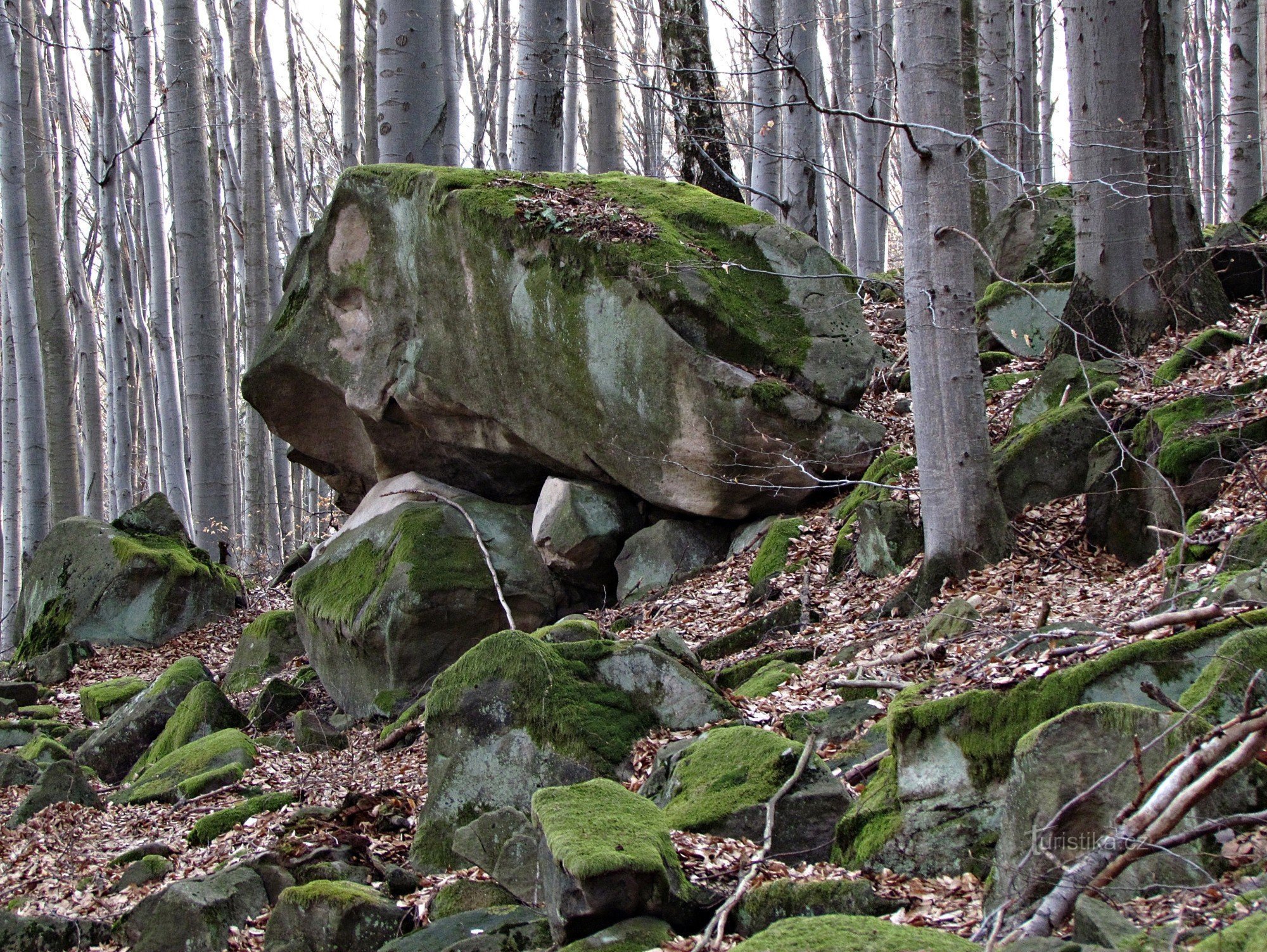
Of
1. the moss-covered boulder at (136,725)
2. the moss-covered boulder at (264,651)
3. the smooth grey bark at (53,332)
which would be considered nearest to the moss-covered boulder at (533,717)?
the moss-covered boulder at (136,725)

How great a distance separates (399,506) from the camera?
9.79 m

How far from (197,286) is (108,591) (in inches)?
151

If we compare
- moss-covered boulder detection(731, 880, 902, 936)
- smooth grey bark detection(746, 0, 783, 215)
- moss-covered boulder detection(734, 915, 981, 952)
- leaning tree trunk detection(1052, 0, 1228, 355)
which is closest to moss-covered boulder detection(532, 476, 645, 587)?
leaning tree trunk detection(1052, 0, 1228, 355)

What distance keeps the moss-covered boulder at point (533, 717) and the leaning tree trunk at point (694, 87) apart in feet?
27.1

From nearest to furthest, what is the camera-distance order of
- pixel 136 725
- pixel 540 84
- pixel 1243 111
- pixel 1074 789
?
pixel 1074 789 < pixel 136 725 < pixel 1243 111 < pixel 540 84

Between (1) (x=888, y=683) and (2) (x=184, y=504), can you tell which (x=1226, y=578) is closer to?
(1) (x=888, y=683)

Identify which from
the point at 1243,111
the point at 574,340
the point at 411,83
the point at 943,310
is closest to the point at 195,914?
the point at 943,310

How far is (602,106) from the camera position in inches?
583

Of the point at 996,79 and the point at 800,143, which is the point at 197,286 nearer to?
the point at 800,143

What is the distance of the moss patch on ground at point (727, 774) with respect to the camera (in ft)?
14.0

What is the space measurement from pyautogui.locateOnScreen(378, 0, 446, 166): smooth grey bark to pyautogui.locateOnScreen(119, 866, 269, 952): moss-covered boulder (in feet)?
25.7

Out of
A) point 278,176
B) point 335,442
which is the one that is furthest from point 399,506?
point 278,176

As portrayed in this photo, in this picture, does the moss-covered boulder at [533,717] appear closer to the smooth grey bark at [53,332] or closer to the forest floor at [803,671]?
the forest floor at [803,671]

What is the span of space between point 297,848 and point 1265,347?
6627 millimetres
